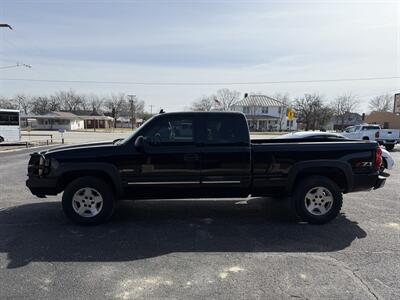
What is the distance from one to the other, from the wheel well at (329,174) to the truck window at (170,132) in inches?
78.1

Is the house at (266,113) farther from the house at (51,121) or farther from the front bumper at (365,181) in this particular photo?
the front bumper at (365,181)

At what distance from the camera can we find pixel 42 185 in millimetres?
5422

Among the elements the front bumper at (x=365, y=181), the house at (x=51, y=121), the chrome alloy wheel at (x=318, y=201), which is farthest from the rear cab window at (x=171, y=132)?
the house at (x=51, y=121)

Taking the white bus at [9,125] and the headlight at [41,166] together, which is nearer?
the headlight at [41,166]

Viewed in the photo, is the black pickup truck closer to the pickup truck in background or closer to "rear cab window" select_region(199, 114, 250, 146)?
"rear cab window" select_region(199, 114, 250, 146)

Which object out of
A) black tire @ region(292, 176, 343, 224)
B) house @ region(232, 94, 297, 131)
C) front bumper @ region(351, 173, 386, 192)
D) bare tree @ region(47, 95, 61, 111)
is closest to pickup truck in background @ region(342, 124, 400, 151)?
front bumper @ region(351, 173, 386, 192)

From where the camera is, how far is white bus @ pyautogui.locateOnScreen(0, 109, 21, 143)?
26359 millimetres

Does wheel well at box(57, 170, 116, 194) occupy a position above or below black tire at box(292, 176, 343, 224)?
above

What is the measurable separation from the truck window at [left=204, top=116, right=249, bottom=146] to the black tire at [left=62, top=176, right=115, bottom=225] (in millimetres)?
1864

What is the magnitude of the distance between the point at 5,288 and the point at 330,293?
3364 millimetres

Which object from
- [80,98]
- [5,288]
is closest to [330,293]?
[5,288]

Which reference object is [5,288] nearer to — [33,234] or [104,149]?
[33,234]

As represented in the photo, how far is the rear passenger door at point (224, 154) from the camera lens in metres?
5.40

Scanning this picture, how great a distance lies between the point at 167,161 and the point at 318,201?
8.80 ft
